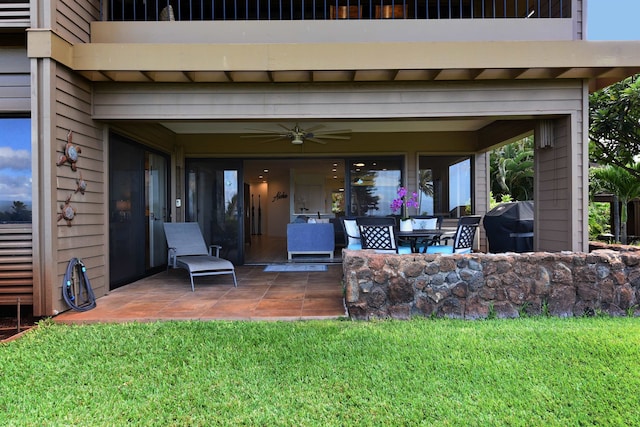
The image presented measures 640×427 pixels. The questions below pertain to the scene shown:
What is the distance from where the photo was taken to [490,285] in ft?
11.6

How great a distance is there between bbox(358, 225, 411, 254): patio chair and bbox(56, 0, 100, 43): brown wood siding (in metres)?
4.06

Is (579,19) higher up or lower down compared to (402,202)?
higher up

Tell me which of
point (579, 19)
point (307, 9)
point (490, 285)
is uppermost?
point (307, 9)

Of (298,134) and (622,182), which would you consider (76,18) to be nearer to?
(298,134)

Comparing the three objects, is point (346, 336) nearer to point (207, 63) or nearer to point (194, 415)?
point (194, 415)

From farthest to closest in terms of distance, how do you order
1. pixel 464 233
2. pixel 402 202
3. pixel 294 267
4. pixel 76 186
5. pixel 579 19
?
pixel 294 267 → pixel 402 202 → pixel 464 233 → pixel 579 19 → pixel 76 186

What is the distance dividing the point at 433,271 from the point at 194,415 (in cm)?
240

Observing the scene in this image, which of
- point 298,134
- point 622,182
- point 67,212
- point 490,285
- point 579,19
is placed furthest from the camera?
point 622,182

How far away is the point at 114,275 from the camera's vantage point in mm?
5027

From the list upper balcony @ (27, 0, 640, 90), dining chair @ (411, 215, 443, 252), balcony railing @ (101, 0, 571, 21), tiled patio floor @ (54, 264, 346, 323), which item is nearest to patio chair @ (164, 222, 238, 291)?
tiled patio floor @ (54, 264, 346, 323)

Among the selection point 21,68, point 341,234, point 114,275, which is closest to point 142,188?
point 114,275

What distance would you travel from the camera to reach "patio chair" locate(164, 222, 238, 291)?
4.99m

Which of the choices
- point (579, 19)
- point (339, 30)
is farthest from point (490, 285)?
point (579, 19)

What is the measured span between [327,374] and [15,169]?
4003 mm
